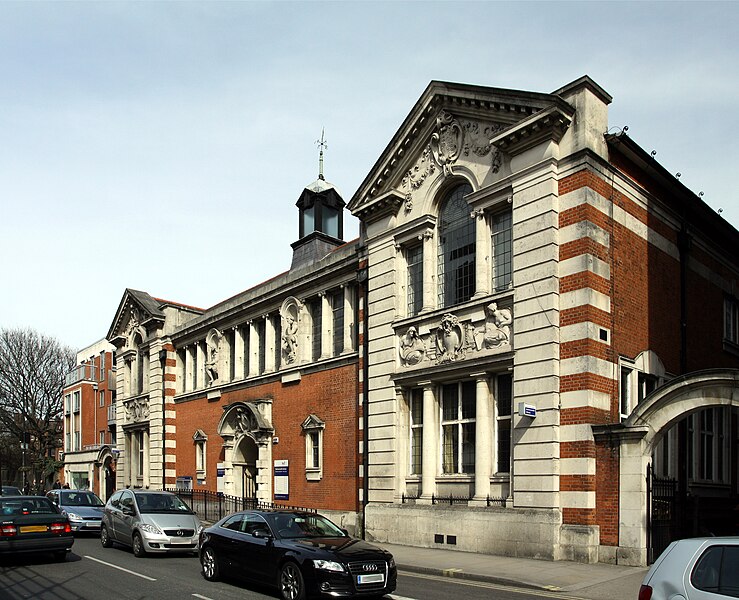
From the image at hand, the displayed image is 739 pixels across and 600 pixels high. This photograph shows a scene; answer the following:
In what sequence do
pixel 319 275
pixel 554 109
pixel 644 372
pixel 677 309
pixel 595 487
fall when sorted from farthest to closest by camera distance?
pixel 319 275 < pixel 677 309 < pixel 644 372 < pixel 554 109 < pixel 595 487

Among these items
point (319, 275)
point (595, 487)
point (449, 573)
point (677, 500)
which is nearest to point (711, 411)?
point (677, 500)

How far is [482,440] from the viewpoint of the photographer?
1900cm

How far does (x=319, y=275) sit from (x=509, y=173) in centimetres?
966

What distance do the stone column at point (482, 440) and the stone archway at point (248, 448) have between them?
38.2 ft

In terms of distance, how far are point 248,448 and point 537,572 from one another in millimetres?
18469

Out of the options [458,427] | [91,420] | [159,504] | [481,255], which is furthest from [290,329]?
[91,420]

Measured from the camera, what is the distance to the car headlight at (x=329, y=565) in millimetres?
11548

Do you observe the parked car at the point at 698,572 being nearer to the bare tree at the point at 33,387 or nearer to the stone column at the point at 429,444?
the stone column at the point at 429,444

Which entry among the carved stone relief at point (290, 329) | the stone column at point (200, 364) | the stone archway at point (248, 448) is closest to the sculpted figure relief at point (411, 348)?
the carved stone relief at point (290, 329)

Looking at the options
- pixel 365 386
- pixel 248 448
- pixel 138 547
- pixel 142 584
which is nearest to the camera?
pixel 142 584

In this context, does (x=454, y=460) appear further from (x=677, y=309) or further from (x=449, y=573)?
(x=677, y=309)

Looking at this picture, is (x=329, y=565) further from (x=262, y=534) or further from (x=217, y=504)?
(x=217, y=504)

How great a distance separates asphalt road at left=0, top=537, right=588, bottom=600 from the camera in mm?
12523

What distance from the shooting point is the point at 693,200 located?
71.4 feet
